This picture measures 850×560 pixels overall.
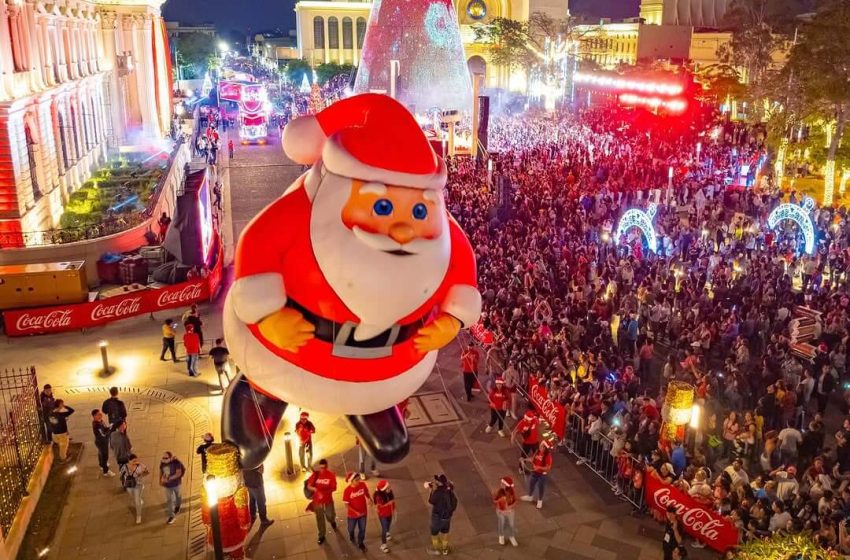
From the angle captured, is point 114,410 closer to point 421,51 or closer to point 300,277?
point 300,277

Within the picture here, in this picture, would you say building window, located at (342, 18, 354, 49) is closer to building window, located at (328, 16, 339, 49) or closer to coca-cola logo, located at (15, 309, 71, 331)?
building window, located at (328, 16, 339, 49)

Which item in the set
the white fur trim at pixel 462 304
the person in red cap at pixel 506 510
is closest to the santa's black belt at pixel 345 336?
the white fur trim at pixel 462 304

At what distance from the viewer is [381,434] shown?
6.71m

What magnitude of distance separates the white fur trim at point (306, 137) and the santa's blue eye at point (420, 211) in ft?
3.30

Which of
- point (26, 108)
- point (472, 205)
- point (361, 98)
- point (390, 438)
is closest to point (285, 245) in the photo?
point (361, 98)

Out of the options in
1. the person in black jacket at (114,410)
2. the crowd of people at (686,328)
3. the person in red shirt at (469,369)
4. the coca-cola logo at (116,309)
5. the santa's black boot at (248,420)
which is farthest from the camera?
the coca-cola logo at (116,309)

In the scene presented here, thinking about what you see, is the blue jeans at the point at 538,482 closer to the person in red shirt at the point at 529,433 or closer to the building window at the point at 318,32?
the person in red shirt at the point at 529,433

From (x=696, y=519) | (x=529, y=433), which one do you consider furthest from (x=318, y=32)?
(x=696, y=519)

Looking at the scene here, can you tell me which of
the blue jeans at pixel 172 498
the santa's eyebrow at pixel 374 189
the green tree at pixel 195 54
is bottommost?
the blue jeans at pixel 172 498

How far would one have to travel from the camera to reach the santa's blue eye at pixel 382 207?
5500 millimetres

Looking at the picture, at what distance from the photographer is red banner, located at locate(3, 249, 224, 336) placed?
18.3m

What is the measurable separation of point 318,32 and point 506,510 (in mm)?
90107

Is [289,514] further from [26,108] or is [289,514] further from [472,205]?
[26,108]

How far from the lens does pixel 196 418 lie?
14.1 meters
